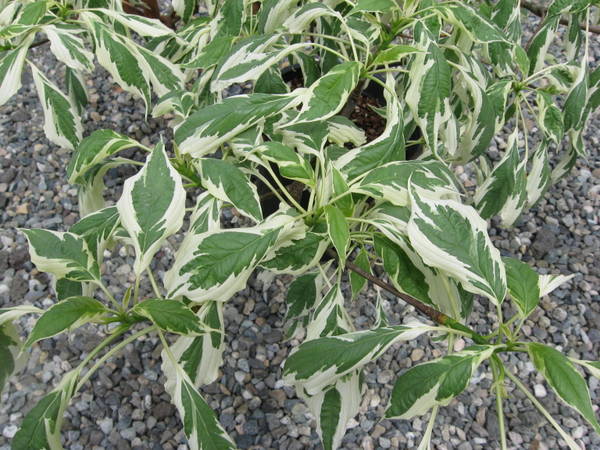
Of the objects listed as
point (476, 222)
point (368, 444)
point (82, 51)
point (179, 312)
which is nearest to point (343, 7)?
point (82, 51)

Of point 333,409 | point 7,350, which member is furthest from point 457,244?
point 7,350

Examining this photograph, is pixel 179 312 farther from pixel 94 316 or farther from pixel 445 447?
pixel 445 447

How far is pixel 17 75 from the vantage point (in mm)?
944

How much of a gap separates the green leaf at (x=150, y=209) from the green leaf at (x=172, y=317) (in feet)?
0.15

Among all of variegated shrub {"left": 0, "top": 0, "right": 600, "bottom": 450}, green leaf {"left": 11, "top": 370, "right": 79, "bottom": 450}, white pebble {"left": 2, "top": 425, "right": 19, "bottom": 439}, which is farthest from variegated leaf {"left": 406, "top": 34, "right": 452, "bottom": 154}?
white pebble {"left": 2, "top": 425, "right": 19, "bottom": 439}

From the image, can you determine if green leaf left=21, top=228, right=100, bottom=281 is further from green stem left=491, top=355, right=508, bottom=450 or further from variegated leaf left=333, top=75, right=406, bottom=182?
green stem left=491, top=355, right=508, bottom=450

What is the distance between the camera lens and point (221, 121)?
2.63 feet

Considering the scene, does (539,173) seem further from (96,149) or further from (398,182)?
(96,149)

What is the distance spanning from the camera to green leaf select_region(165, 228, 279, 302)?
681mm

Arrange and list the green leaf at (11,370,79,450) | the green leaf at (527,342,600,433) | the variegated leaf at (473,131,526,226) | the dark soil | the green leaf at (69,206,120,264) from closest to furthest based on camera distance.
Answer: the green leaf at (527,342,600,433), the green leaf at (11,370,79,450), the green leaf at (69,206,120,264), the variegated leaf at (473,131,526,226), the dark soil

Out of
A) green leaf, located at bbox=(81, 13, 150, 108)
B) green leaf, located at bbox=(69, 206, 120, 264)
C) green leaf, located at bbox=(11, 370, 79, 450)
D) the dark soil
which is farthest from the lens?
the dark soil

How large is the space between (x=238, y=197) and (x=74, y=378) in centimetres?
33

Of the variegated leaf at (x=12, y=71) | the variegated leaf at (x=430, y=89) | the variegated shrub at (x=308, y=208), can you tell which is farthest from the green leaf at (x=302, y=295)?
the variegated leaf at (x=12, y=71)

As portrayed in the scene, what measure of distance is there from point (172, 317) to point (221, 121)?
0.27 meters
